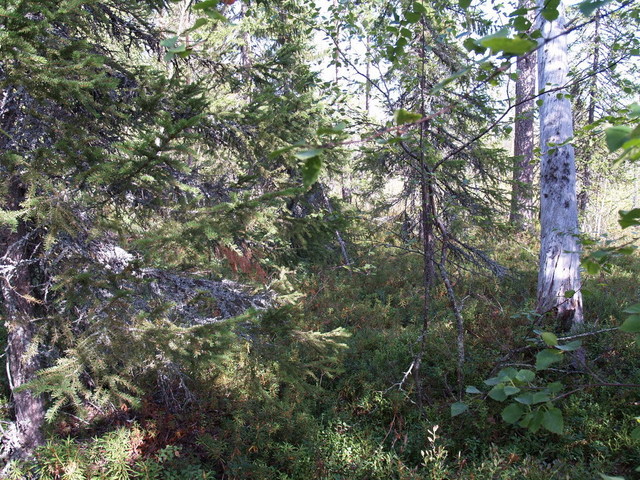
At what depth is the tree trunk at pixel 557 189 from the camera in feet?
17.3

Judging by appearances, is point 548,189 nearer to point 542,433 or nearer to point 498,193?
point 498,193

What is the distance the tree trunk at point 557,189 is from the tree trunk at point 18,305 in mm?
6027

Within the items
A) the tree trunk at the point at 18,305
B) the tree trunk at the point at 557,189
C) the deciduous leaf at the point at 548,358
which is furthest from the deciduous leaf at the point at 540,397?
the tree trunk at the point at 557,189

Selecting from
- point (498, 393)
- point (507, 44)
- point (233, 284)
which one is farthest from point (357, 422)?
point (507, 44)

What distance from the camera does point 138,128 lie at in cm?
416

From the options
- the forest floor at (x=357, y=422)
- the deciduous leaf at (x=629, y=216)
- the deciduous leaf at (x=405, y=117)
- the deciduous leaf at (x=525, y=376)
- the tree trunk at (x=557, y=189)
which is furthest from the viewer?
the tree trunk at (x=557, y=189)

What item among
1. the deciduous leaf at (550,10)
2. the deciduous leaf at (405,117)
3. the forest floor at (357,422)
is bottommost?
the forest floor at (357,422)

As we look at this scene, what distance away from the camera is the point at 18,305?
369 cm

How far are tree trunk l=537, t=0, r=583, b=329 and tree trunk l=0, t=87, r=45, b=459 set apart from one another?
603cm

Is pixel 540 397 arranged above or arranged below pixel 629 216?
below

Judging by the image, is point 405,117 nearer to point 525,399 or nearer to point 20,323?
point 525,399

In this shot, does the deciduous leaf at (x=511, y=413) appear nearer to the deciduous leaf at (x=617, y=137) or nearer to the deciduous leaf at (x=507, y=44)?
the deciduous leaf at (x=617, y=137)

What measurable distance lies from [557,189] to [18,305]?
259 inches

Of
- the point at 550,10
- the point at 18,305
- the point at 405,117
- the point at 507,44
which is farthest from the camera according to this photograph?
the point at 18,305
